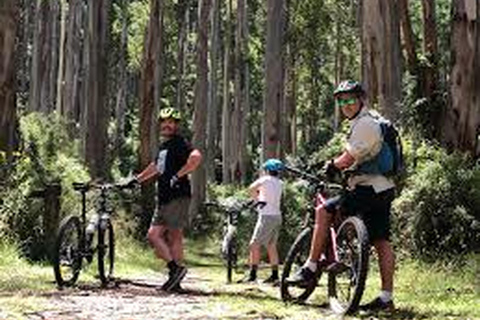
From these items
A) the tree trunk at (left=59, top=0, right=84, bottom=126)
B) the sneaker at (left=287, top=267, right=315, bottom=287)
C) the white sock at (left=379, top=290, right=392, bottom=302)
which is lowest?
the white sock at (left=379, top=290, right=392, bottom=302)

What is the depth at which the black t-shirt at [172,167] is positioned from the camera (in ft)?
31.9

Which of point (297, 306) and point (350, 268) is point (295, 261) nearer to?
A: point (297, 306)

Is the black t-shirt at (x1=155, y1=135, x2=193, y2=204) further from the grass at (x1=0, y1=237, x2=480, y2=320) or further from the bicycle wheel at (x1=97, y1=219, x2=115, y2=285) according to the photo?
the grass at (x1=0, y1=237, x2=480, y2=320)

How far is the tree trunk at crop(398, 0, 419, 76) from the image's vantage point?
16.0m

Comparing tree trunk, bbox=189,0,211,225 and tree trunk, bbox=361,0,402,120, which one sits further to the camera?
tree trunk, bbox=189,0,211,225

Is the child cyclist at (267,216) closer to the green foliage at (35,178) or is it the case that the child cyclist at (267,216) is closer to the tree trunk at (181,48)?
the green foliage at (35,178)

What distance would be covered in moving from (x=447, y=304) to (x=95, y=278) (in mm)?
4611

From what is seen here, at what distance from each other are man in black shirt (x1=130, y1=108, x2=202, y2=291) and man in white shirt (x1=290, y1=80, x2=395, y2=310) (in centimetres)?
263

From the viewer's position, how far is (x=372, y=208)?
23.7 feet

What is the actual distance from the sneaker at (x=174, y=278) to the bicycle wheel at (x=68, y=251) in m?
0.98

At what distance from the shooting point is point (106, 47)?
88.0ft

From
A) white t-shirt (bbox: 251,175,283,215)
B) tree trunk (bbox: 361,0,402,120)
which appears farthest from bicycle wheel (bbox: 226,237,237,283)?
tree trunk (bbox: 361,0,402,120)

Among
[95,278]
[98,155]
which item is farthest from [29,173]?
[98,155]

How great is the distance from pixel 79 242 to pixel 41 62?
34.6m
